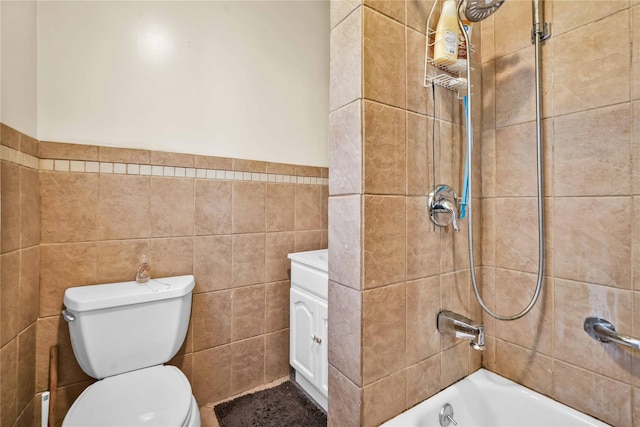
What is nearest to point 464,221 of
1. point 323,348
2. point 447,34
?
point 447,34

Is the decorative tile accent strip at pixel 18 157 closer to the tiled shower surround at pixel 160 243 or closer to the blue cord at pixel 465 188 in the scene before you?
the tiled shower surround at pixel 160 243

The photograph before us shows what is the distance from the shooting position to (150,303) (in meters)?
1.23

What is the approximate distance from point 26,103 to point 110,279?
2.53ft

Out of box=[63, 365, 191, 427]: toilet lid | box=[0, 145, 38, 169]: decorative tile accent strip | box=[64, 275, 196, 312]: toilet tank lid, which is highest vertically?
box=[0, 145, 38, 169]: decorative tile accent strip

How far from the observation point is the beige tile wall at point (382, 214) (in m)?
0.81

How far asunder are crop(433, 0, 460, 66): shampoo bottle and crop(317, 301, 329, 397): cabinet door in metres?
1.12

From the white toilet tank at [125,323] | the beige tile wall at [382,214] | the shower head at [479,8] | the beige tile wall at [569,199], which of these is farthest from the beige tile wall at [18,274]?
the beige tile wall at [569,199]

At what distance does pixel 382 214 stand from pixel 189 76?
1294 millimetres

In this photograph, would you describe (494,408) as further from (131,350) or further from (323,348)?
(131,350)

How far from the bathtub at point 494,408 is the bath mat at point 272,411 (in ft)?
2.39

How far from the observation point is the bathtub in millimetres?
930

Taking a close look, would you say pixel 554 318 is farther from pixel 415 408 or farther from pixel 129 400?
pixel 129 400

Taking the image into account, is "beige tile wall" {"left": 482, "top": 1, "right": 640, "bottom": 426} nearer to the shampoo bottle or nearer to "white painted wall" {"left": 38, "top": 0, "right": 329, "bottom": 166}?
the shampoo bottle

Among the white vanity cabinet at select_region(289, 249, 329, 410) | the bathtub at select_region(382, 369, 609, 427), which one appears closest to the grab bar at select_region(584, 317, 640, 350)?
the bathtub at select_region(382, 369, 609, 427)
